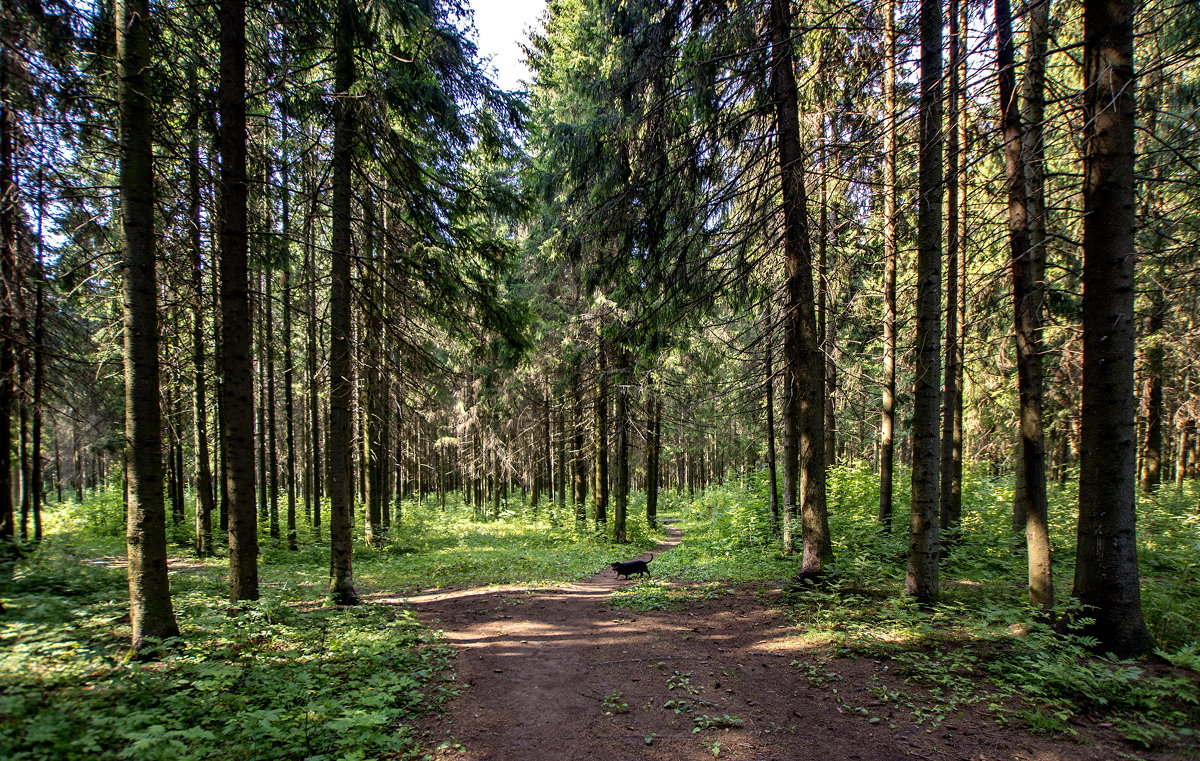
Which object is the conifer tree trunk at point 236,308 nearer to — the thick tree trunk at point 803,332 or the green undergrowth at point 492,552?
the green undergrowth at point 492,552

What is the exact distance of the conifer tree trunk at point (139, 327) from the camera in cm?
525

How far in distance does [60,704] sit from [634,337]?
814cm

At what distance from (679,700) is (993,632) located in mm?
3446

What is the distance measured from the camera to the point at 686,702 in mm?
5199

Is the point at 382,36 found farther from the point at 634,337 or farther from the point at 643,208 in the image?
the point at 634,337

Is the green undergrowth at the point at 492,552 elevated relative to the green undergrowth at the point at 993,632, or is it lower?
lower

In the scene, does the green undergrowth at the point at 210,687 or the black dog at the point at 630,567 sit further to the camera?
the black dog at the point at 630,567

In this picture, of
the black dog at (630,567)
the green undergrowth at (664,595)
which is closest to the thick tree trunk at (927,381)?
the green undergrowth at (664,595)

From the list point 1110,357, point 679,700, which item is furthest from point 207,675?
point 1110,357

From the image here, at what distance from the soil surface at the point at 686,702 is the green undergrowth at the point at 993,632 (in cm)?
19

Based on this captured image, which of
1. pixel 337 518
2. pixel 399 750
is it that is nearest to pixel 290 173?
pixel 337 518

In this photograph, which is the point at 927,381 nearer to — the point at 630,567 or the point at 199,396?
the point at 630,567

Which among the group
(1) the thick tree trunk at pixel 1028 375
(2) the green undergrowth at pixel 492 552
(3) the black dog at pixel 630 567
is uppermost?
(1) the thick tree trunk at pixel 1028 375

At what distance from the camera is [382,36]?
9.45 metres
